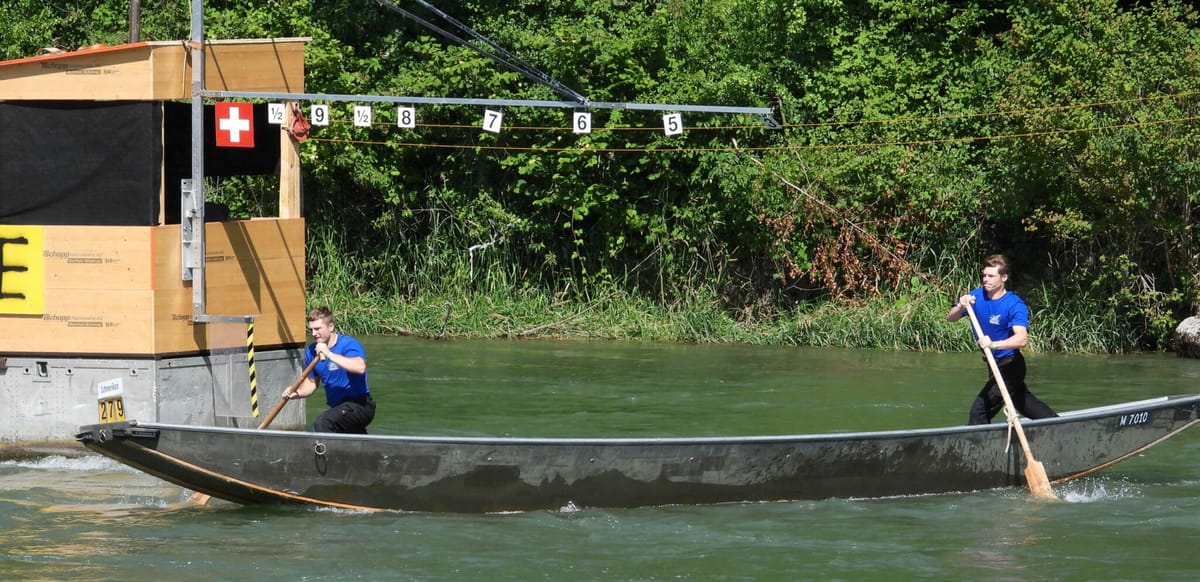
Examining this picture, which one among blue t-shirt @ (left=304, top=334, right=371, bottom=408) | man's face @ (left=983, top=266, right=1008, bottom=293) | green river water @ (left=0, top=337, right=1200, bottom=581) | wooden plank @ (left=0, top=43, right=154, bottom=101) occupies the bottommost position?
green river water @ (left=0, top=337, right=1200, bottom=581)

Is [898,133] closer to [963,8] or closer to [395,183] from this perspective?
[963,8]

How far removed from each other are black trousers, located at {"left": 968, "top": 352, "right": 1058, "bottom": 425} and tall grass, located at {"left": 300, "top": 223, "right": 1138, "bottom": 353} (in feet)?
28.3

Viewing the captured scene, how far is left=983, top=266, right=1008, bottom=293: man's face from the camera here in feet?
37.3

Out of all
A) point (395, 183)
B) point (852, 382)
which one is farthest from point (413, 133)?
point (852, 382)

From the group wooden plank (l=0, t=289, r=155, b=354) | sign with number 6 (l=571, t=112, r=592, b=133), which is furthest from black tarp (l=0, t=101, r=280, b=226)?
sign with number 6 (l=571, t=112, r=592, b=133)

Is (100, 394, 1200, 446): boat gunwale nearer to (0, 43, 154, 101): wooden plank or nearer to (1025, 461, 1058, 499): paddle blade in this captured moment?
(1025, 461, 1058, 499): paddle blade

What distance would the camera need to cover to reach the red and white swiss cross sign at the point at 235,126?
12.6 metres

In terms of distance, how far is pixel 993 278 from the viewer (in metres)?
11.4

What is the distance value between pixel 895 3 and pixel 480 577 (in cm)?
1672

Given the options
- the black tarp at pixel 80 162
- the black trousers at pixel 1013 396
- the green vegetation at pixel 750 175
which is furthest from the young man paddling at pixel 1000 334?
the green vegetation at pixel 750 175

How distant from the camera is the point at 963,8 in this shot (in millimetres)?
24547

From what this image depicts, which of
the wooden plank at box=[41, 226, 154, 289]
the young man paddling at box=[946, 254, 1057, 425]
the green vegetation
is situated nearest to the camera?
the young man paddling at box=[946, 254, 1057, 425]

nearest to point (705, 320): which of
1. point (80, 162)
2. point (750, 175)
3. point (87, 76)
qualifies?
point (750, 175)

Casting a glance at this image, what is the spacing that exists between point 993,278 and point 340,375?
15.8ft
